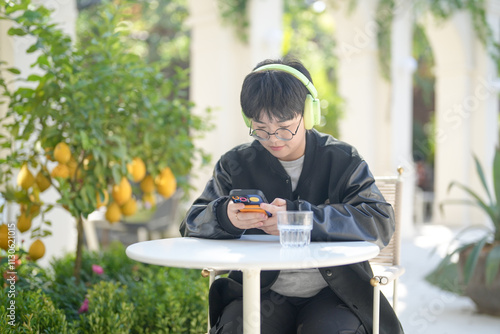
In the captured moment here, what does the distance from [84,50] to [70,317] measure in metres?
1.27

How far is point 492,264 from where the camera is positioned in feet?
12.1

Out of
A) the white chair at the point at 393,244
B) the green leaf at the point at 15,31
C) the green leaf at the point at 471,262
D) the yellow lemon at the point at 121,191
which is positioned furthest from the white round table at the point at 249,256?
the green leaf at the point at 471,262

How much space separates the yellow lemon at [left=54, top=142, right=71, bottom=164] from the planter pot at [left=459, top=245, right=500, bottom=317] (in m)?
2.70

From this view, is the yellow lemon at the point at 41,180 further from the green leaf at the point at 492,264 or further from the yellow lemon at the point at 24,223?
the green leaf at the point at 492,264

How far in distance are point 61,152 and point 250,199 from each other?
1.35m

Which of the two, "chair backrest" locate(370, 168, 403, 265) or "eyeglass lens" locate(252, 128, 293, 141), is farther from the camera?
"chair backrest" locate(370, 168, 403, 265)

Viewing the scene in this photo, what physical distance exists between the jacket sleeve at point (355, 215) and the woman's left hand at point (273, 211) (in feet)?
0.10

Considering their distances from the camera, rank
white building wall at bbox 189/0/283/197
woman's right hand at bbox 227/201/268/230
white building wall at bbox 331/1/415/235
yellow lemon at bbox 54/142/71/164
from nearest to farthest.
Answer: woman's right hand at bbox 227/201/268/230 → yellow lemon at bbox 54/142/71/164 → white building wall at bbox 189/0/283/197 → white building wall at bbox 331/1/415/235

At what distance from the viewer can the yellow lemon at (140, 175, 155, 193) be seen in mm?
3191

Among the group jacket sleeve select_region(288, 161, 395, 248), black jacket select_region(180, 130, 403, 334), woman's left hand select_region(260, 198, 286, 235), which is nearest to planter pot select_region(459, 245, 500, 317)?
black jacket select_region(180, 130, 403, 334)

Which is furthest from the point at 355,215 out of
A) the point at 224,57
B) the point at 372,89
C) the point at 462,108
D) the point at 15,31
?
the point at 462,108

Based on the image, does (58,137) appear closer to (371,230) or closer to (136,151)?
(136,151)

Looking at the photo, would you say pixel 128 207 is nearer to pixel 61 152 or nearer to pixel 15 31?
pixel 61 152

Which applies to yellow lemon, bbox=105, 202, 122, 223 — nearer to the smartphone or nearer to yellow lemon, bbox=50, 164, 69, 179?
yellow lemon, bbox=50, 164, 69, 179
